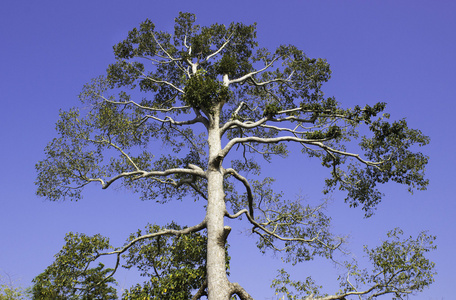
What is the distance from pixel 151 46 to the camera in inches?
701

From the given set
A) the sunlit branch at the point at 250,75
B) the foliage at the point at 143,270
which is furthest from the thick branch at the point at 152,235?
the sunlit branch at the point at 250,75

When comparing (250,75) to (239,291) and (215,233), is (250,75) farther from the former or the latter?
(239,291)

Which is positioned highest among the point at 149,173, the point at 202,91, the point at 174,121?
the point at 174,121

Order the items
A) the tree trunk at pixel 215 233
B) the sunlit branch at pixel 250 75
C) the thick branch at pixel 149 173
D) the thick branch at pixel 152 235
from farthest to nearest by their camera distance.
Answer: the sunlit branch at pixel 250 75
the thick branch at pixel 149 173
the thick branch at pixel 152 235
the tree trunk at pixel 215 233

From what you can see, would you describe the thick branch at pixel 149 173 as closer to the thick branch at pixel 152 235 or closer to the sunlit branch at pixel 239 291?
the thick branch at pixel 152 235

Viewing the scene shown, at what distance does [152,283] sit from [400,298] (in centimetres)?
731

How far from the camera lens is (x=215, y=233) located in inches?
458

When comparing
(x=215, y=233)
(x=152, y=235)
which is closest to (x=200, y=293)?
(x=215, y=233)

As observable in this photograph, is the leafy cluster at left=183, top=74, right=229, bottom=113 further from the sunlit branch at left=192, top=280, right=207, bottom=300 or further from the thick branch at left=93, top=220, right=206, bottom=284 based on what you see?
the sunlit branch at left=192, top=280, right=207, bottom=300

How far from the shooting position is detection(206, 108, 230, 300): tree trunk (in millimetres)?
10805

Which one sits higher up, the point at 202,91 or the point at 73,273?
the point at 202,91

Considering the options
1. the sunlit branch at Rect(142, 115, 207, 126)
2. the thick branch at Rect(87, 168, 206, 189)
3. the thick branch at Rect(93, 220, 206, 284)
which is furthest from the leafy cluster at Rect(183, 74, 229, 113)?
the thick branch at Rect(93, 220, 206, 284)

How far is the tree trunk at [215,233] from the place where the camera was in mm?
10805

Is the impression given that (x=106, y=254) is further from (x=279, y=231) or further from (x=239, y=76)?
(x=239, y=76)
